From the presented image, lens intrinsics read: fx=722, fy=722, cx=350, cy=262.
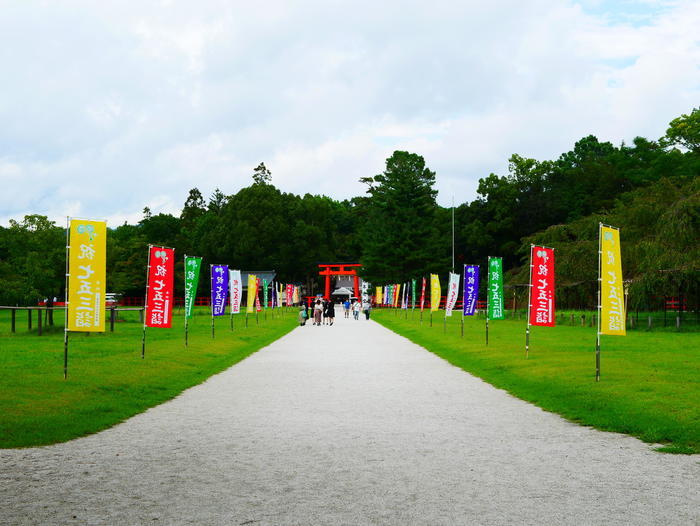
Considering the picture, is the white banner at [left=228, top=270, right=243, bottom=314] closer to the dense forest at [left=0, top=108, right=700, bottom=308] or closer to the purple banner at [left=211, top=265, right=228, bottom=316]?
the purple banner at [left=211, top=265, right=228, bottom=316]

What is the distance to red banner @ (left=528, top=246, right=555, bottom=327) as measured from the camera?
57.6 feet

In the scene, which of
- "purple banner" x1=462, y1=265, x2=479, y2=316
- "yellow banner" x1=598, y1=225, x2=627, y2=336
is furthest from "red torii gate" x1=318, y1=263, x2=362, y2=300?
"yellow banner" x1=598, y1=225, x2=627, y2=336

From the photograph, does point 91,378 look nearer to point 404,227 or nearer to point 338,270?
point 404,227

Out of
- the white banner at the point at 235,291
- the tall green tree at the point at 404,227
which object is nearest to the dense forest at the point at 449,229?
the tall green tree at the point at 404,227

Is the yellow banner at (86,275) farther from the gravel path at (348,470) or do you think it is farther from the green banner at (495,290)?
the green banner at (495,290)

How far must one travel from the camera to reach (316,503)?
509 cm

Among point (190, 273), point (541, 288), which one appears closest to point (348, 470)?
point (541, 288)

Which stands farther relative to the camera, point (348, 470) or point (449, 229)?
point (449, 229)

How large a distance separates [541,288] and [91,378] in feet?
35.0

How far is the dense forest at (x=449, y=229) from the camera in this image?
3073cm

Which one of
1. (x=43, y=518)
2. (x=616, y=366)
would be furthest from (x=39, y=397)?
(x=616, y=366)

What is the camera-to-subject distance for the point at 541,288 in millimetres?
17828

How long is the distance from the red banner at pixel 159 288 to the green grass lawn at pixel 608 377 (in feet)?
23.3

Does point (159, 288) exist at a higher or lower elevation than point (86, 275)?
lower
